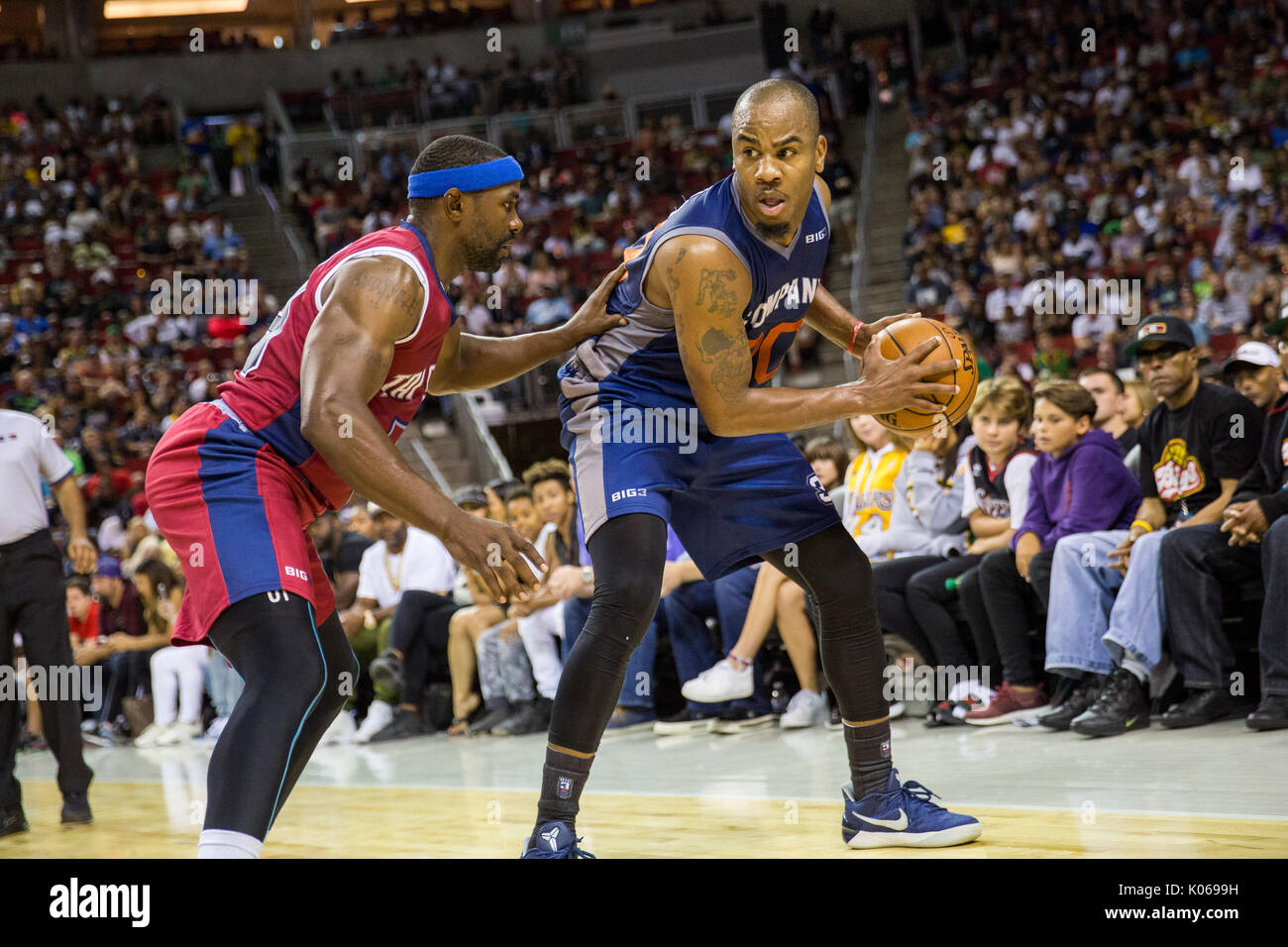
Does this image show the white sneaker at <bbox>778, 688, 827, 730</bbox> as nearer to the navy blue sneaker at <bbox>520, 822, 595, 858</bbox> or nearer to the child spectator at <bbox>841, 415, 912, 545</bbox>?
the child spectator at <bbox>841, 415, 912, 545</bbox>

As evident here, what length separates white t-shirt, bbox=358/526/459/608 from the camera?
25.8ft

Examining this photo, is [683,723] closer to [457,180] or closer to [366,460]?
[457,180]

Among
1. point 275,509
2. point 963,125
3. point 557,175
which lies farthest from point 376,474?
point 557,175

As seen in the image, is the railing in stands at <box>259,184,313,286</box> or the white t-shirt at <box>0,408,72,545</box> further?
the railing in stands at <box>259,184,313,286</box>

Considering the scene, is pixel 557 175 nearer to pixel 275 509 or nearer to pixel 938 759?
pixel 938 759

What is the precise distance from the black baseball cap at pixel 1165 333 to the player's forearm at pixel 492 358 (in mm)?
2847

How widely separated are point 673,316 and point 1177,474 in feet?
9.97

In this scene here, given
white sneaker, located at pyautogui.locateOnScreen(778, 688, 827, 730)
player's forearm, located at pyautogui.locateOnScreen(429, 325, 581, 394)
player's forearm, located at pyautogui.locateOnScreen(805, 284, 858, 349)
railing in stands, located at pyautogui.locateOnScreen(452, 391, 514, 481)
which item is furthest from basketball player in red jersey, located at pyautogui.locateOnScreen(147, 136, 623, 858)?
railing in stands, located at pyautogui.locateOnScreen(452, 391, 514, 481)

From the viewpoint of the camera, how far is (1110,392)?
20.8ft

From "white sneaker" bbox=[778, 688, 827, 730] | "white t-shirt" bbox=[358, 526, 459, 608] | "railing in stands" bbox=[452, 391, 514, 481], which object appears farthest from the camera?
"railing in stands" bbox=[452, 391, 514, 481]

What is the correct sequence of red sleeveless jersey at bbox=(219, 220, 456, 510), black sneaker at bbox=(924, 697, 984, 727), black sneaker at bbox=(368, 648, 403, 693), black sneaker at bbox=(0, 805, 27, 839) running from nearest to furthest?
red sleeveless jersey at bbox=(219, 220, 456, 510) → black sneaker at bbox=(0, 805, 27, 839) → black sneaker at bbox=(924, 697, 984, 727) → black sneaker at bbox=(368, 648, 403, 693)

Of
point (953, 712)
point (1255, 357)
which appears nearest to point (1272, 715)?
point (953, 712)

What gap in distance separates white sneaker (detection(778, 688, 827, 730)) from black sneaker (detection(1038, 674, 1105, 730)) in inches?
48.5
